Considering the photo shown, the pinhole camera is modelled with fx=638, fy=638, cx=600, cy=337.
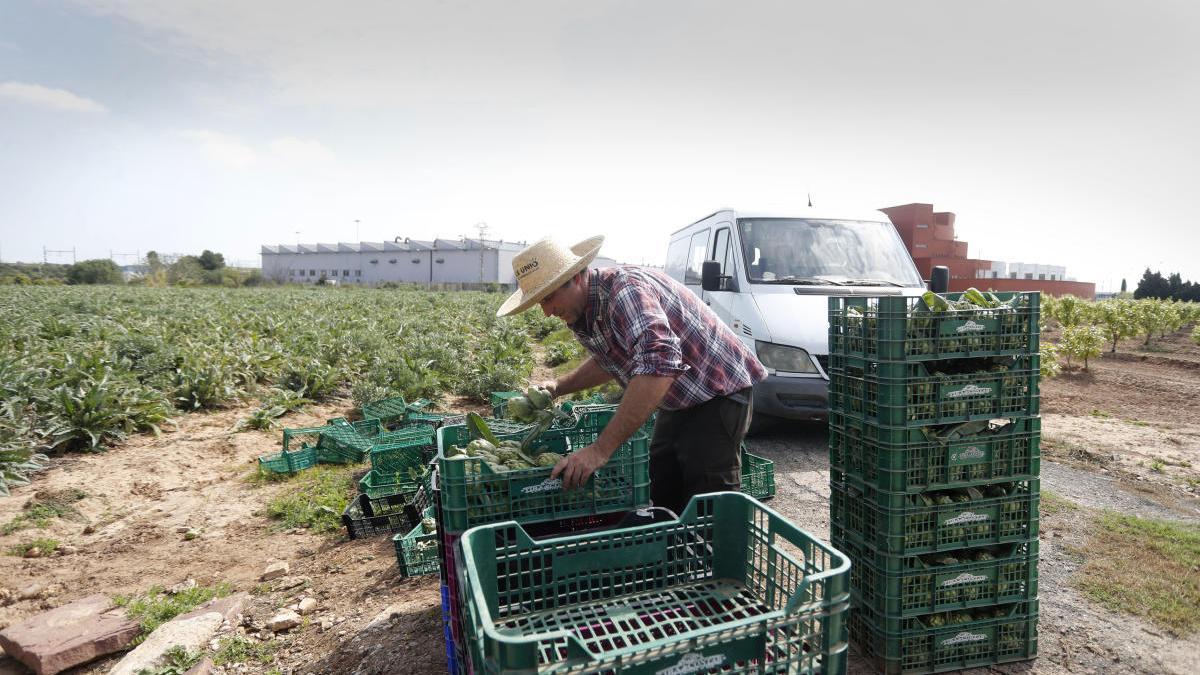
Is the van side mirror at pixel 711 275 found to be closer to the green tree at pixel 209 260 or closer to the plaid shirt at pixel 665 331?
the plaid shirt at pixel 665 331

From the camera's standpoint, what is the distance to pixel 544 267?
3.02 metres

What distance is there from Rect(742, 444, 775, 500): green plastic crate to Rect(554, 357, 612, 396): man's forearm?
6.86ft

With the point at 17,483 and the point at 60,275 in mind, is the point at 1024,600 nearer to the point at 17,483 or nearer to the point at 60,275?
the point at 17,483

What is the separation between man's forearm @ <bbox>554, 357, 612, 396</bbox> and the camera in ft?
12.0

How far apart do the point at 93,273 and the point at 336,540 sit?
241 ft

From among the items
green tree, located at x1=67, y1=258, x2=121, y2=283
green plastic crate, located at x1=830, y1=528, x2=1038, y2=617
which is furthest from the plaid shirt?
green tree, located at x1=67, y1=258, x2=121, y2=283

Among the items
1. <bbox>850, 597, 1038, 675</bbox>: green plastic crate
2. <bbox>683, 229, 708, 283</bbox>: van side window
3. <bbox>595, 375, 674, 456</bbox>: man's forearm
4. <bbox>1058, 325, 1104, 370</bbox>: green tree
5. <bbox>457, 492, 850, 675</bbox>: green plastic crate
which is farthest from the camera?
<bbox>1058, 325, 1104, 370</bbox>: green tree

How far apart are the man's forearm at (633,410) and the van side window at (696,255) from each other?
617 cm

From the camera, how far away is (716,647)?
170 centimetres

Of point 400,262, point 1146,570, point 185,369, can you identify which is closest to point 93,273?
point 400,262

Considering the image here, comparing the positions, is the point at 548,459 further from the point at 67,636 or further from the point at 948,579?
the point at 67,636

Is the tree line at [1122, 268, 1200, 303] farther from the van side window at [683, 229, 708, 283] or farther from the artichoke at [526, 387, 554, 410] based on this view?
the artichoke at [526, 387, 554, 410]

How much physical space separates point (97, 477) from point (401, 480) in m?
3.55

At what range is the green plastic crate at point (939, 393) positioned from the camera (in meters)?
2.92
